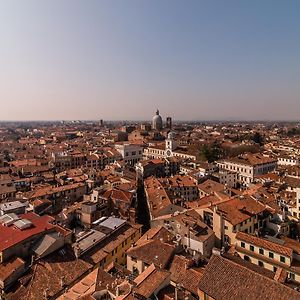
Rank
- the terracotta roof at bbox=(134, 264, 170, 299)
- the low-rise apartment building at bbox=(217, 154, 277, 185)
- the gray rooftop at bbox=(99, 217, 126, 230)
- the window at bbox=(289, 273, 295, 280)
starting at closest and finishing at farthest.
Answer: the terracotta roof at bbox=(134, 264, 170, 299)
the window at bbox=(289, 273, 295, 280)
the gray rooftop at bbox=(99, 217, 126, 230)
the low-rise apartment building at bbox=(217, 154, 277, 185)

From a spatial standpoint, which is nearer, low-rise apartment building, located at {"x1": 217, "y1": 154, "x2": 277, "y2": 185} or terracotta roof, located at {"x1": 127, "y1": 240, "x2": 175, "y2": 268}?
terracotta roof, located at {"x1": 127, "y1": 240, "x2": 175, "y2": 268}

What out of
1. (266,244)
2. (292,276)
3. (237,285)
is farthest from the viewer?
(266,244)

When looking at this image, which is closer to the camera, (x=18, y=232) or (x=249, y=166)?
(x=18, y=232)

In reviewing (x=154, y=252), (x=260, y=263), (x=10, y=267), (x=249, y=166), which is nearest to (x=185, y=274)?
(x=154, y=252)

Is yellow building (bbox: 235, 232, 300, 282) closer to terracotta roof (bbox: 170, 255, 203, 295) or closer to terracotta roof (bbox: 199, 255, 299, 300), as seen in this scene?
terracotta roof (bbox: 170, 255, 203, 295)

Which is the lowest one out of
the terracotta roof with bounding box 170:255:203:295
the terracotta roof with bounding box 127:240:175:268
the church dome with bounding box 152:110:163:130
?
the terracotta roof with bounding box 170:255:203:295

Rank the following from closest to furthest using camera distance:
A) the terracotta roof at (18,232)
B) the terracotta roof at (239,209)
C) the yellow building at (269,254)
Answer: the yellow building at (269,254)
the terracotta roof at (18,232)
the terracotta roof at (239,209)

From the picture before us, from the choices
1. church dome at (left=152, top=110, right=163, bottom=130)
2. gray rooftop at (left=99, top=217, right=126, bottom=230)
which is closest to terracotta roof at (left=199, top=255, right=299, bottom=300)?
gray rooftop at (left=99, top=217, right=126, bottom=230)

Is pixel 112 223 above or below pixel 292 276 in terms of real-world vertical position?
above

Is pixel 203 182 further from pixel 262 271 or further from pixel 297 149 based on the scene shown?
pixel 297 149

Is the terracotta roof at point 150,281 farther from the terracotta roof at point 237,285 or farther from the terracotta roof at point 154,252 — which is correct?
→ the terracotta roof at point 154,252

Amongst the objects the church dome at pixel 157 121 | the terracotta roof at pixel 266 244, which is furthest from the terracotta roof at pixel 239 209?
the church dome at pixel 157 121

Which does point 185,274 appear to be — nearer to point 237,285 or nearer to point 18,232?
point 237,285
